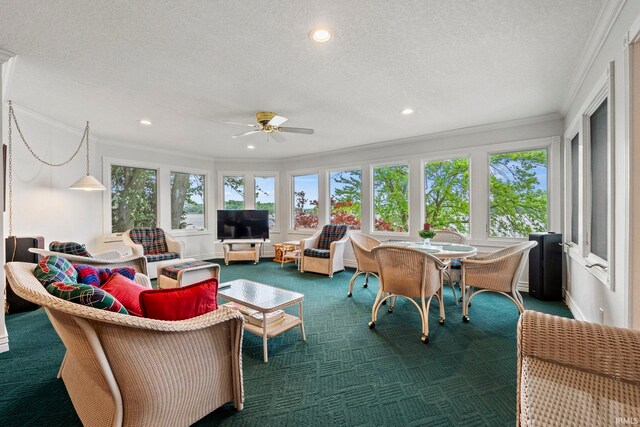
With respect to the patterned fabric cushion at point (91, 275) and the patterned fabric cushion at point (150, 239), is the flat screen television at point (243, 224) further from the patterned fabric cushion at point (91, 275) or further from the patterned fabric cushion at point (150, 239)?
the patterned fabric cushion at point (91, 275)

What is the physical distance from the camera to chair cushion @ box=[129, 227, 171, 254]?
16.3 ft

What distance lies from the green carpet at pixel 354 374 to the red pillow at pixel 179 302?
0.68 m

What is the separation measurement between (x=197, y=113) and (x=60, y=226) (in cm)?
280

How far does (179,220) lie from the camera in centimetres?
638

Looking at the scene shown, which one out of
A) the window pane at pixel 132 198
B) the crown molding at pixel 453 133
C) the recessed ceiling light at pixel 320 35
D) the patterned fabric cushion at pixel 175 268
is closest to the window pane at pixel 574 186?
the crown molding at pixel 453 133

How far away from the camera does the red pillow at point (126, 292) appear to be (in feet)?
5.15

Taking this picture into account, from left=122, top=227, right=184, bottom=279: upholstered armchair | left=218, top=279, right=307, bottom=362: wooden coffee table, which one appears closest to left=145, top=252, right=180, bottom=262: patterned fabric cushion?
left=122, top=227, right=184, bottom=279: upholstered armchair

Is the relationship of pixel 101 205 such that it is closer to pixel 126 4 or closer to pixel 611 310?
pixel 126 4

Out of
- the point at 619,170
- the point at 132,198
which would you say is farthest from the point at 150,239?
the point at 619,170

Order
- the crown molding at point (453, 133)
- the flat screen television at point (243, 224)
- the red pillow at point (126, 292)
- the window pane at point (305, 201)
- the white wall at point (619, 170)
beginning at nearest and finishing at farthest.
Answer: the red pillow at point (126, 292)
the white wall at point (619, 170)
the crown molding at point (453, 133)
the flat screen television at point (243, 224)
the window pane at point (305, 201)

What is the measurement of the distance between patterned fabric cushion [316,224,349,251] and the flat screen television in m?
1.50

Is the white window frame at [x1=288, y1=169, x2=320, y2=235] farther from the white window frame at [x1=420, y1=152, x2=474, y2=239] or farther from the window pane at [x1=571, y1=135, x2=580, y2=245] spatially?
the window pane at [x1=571, y1=135, x2=580, y2=245]

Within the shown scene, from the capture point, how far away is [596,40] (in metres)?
2.10

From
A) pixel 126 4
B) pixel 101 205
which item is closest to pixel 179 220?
pixel 101 205
